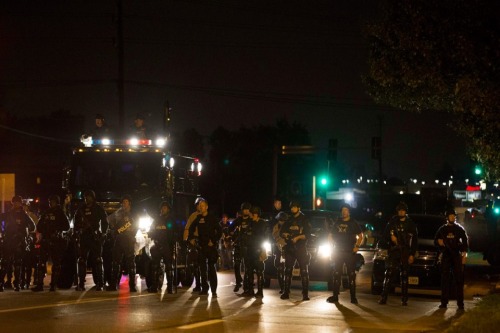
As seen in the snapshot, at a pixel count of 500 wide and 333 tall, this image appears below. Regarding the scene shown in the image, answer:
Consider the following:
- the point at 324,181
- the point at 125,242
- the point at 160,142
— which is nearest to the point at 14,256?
the point at 125,242

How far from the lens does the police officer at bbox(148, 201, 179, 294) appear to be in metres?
18.5

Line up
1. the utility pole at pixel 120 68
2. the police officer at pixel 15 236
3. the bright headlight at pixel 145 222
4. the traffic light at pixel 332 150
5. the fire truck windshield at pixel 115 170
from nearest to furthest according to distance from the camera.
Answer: the police officer at pixel 15 236 → the bright headlight at pixel 145 222 → the fire truck windshield at pixel 115 170 → the utility pole at pixel 120 68 → the traffic light at pixel 332 150

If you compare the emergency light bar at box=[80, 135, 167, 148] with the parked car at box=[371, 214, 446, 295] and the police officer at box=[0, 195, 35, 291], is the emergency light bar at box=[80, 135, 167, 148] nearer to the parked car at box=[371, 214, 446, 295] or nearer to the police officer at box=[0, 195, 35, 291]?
the police officer at box=[0, 195, 35, 291]

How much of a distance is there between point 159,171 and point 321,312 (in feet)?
22.1

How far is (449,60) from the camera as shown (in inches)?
598

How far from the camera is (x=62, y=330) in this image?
12.0m

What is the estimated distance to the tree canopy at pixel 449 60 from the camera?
1462cm

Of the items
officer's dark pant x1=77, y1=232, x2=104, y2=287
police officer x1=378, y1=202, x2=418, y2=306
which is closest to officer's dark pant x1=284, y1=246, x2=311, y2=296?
police officer x1=378, y1=202, x2=418, y2=306

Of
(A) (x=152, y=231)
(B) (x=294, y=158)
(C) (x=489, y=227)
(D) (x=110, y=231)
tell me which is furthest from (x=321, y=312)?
(B) (x=294, y=158)

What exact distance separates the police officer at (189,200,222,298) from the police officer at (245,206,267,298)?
0.77 m

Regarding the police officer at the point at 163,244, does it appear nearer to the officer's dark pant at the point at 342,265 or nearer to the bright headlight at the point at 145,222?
the bright headlight at the point at 145,222

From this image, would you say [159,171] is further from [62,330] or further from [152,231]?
[62,330]

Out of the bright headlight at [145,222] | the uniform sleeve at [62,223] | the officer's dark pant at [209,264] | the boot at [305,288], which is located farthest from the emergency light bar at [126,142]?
the boot at [305,288]

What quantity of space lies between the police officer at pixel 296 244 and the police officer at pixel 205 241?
4.59ft
